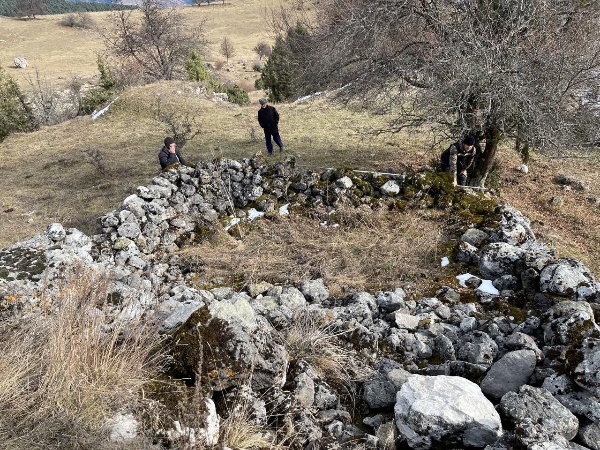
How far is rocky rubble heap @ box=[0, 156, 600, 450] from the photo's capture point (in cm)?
270

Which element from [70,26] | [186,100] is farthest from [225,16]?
[186,100]

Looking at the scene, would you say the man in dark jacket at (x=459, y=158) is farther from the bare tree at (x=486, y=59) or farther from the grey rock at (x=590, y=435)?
the grey rock at (x=590, y=435)

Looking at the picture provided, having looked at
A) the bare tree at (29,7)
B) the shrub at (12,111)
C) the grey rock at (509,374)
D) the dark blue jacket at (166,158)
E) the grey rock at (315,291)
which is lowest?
the shrub at (12,111)

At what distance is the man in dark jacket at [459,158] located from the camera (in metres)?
8.25

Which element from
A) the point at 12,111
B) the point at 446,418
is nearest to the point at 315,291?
the point at 446,418

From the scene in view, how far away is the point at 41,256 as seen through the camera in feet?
17.9

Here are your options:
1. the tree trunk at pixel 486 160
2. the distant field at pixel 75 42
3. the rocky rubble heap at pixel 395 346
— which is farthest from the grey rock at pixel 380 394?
the distant field at pixel 75 42

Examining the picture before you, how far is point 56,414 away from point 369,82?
29.5 feet

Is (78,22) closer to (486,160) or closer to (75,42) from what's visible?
(75,42)

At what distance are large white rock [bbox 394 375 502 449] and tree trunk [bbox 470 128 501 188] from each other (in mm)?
7746

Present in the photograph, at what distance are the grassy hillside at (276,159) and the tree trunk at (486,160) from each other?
865 millimetres

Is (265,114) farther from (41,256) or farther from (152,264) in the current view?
(41,256)

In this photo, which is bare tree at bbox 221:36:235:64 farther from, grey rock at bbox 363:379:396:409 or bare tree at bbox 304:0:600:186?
grey rock at bbox 363:379:396:409

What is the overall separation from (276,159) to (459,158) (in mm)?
5381
